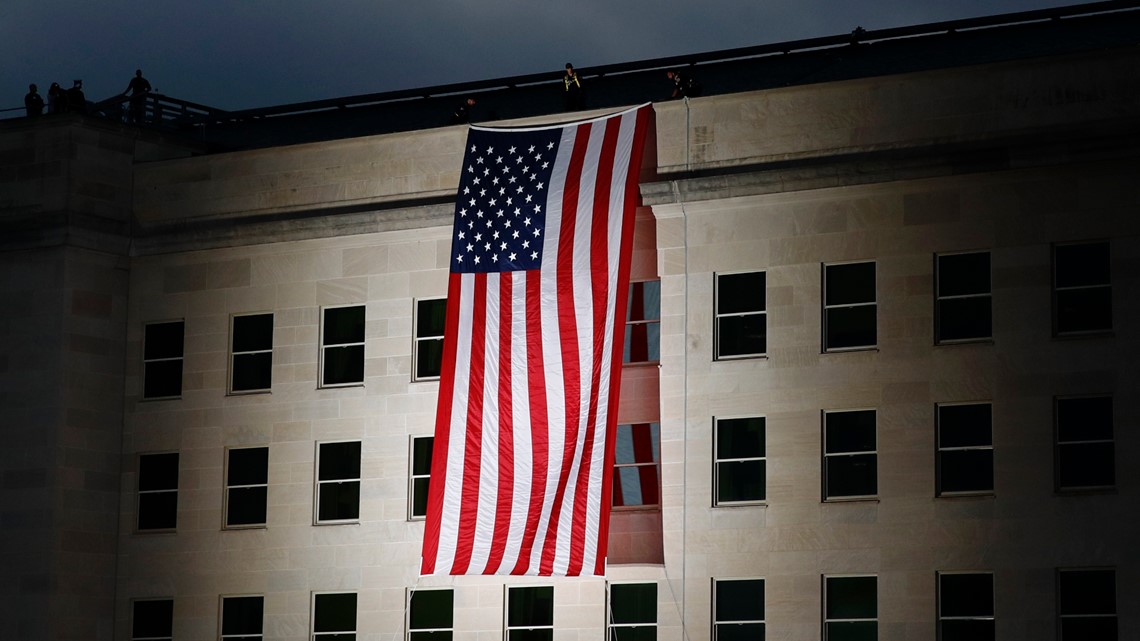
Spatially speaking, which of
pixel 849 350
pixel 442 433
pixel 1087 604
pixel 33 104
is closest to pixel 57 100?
pixel 33 104

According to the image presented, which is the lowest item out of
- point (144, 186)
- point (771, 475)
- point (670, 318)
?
Answer: point (771, 475)

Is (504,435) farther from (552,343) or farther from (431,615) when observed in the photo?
(431,615)

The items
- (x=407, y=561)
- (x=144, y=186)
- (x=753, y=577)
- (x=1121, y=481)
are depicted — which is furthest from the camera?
(x=144, y=186)

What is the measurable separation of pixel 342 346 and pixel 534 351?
685cm

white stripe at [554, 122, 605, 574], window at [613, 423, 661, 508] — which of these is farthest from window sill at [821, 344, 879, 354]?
white stripe at [554, 122, 605, 574]

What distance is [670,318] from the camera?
5084 centimetres

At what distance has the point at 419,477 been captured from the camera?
2082 inches

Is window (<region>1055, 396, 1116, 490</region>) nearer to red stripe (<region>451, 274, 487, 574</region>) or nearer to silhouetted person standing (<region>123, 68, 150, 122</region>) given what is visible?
red stripe (<region>451, 274, 487, 574</region>)

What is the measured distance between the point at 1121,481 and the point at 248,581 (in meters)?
21.5

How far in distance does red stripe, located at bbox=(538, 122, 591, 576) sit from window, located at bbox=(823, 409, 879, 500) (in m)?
5.70

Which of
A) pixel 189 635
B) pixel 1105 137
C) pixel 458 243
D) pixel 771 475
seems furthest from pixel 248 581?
pixel 1105 137

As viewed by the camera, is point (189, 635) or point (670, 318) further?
point (189, 635)

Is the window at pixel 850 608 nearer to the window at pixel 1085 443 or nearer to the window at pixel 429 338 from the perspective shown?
the window at pixel 1085 443

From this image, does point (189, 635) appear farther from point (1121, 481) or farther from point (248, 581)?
Answer: point (1121, 481)
